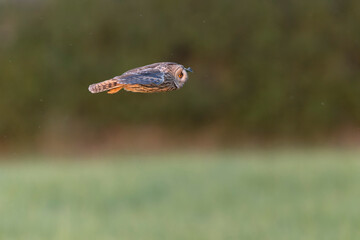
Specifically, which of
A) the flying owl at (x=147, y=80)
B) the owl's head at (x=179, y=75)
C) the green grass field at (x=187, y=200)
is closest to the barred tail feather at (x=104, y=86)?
the flying owl at (x=147, y=80)

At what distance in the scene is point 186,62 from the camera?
12.4 meters

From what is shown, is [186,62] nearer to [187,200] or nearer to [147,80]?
[187,200]

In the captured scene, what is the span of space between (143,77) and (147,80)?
0.02 m

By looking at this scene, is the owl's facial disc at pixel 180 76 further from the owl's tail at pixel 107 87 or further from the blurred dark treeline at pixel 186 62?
the blurred dark treeline at pixel 186 62

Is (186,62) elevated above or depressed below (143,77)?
above

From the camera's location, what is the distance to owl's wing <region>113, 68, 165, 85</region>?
1.71 m

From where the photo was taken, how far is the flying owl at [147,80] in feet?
5.59

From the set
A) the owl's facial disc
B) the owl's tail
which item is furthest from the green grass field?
the owl's tail

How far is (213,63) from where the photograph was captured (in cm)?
1245

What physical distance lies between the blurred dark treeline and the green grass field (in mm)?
2209

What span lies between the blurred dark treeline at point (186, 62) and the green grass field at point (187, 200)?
7.25 ft

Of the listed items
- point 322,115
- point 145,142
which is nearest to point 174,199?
point 145,142

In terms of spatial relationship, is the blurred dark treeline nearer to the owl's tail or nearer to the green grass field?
the green grass field

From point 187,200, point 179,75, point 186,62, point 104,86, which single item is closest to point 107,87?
point 104,86
